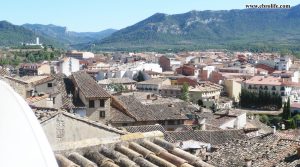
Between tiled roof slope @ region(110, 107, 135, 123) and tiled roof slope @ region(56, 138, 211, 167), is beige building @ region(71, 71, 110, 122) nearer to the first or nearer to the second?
tiled roof slope @ region(110, 107, 135, 123)

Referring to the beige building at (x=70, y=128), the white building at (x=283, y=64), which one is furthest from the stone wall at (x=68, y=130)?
the white building at (x=283, y=64)

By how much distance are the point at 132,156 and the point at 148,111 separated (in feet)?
71.7

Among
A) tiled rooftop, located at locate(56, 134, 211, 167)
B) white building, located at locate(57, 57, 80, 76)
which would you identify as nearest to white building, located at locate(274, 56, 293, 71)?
white building, located at locate(57, 57, 80, 76)

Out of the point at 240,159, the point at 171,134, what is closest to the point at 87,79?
the point at 171,134

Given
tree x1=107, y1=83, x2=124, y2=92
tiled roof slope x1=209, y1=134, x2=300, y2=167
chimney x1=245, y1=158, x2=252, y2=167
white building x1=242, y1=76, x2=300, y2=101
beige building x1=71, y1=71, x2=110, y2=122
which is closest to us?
chimney x1=245, y1=158, x2=252, y2=167

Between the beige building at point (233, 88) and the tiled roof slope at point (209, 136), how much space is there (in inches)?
1778

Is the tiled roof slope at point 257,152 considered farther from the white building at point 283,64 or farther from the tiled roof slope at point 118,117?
the white building at point 283,64

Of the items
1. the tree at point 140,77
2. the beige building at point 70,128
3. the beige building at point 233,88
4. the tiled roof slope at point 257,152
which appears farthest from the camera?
the tree at point 140,77

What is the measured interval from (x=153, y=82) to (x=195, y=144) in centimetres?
4725

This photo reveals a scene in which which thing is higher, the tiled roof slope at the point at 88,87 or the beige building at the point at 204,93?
the tiled roof slope at the point at 88,87

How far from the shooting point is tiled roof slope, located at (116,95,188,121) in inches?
A: 983

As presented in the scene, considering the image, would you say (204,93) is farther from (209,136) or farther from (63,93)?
(63,93)

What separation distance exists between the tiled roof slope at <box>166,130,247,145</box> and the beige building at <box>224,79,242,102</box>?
45170 mm

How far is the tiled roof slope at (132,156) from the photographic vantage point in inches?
157
